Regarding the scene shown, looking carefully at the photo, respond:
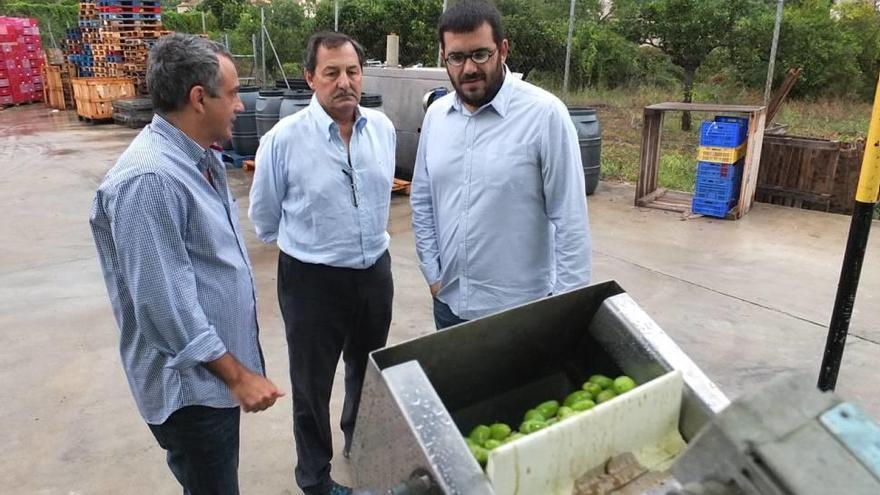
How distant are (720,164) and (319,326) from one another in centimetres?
535

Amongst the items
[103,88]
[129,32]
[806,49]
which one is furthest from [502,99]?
[129,32]

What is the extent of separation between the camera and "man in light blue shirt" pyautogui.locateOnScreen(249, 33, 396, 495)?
2.33m

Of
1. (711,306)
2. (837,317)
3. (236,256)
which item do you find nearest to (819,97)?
(711,306)

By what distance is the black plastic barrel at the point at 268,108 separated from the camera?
24.7 feet

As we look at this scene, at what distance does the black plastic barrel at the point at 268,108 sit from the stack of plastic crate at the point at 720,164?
4.82 metres

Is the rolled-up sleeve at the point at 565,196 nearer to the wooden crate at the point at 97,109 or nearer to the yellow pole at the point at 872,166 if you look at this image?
the yellow pole at the point at 872,166

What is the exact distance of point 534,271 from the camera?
222cm

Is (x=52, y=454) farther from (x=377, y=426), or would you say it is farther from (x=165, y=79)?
(x=377, y=426)

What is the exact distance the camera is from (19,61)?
15938 mm

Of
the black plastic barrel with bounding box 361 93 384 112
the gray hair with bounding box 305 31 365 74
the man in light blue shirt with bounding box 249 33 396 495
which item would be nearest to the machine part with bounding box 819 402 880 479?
the man in light blue shirt with bounding box 249 33 396 495

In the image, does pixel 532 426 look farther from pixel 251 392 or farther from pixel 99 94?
pixel 99 94

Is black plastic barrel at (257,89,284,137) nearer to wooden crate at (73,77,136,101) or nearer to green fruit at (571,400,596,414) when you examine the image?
green fruit at (571,400,596,414)

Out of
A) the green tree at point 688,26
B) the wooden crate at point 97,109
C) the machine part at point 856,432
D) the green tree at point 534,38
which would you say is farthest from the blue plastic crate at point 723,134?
the wooden crate at point 97,109

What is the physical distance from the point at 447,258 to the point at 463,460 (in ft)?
4.11
